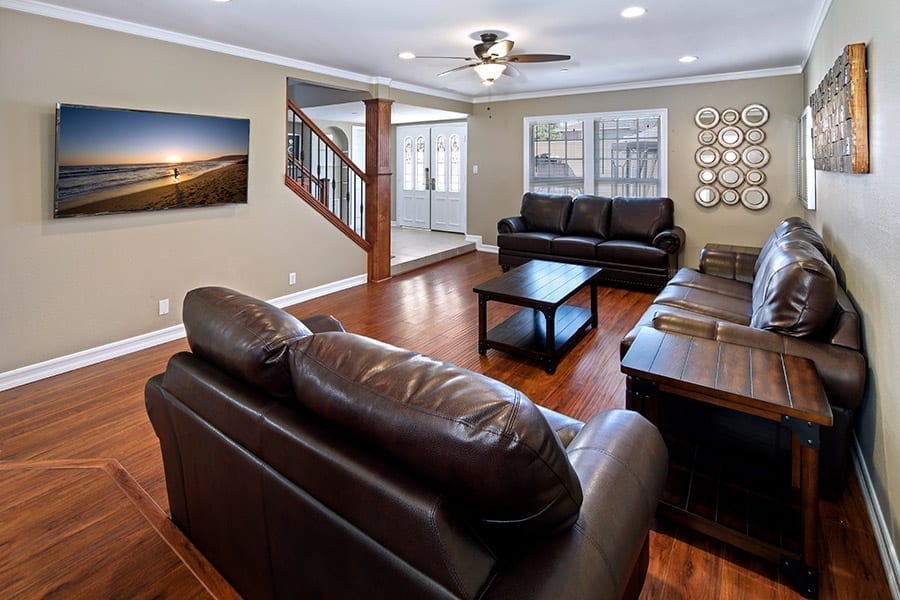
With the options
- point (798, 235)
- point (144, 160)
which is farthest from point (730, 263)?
point (144, 160)

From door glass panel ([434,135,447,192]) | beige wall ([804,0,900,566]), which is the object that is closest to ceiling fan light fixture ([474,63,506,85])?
beige wall ([804,0,900,566])

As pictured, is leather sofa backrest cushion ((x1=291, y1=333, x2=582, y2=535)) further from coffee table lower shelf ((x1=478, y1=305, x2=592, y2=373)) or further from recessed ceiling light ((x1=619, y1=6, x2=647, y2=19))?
recessed ceiling light ((x1=619, y1=6, x2=647, y2=19))

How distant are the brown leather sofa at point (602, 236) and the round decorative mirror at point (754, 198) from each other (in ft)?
2.63

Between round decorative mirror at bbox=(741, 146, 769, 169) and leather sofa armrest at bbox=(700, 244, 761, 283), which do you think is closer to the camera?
leather sofa armrest at bbox=(700, 244, 761, 283)

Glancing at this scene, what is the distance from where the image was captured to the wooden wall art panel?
2.24 m

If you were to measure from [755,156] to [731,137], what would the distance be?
0.36 meters

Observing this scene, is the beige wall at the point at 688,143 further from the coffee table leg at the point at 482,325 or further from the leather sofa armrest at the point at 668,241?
the coffee table leg at the point at 482,325

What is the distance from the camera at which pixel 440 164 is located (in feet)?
31.6

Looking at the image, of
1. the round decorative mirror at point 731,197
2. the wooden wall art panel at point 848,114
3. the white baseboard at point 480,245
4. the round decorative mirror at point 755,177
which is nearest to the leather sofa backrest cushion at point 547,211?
the white baseboard at point 480,245

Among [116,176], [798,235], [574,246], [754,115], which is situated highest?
[754,115]

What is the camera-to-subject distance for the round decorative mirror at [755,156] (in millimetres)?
5875

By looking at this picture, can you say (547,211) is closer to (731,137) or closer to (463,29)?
(731,137)

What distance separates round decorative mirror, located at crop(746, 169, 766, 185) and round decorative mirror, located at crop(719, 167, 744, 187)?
81 mm

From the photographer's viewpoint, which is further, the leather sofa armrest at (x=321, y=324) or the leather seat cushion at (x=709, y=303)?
the leather seat cushion at (x=709, y=303)
